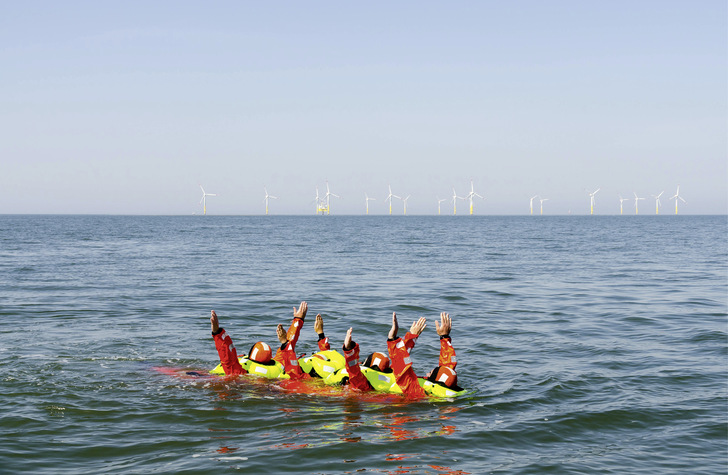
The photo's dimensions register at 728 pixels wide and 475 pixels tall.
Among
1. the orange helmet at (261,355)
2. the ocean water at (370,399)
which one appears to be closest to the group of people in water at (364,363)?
the orange helmet at (261,355)

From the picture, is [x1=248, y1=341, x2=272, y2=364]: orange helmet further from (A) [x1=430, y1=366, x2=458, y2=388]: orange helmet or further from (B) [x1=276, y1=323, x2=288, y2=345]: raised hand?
(A) [x1=430, y1=366, x2=458, y2=388]: orange helmet

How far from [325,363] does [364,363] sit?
84 centimetres

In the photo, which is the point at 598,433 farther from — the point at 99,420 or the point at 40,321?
the point at 40,321

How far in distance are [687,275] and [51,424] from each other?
34.6 metres

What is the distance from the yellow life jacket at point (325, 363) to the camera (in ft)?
43.1

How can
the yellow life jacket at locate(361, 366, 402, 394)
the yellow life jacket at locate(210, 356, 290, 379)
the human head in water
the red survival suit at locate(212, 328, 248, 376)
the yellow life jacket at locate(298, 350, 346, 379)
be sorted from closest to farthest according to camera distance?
the yellow life jacket at locate(361, 366, 402, 394) → the human head in water → the red survival suit at locate(212, 328, 248, 376) → the yellow life jacket at locate(298, 350, 346, 379) → the yellow life jacket at locate(210, 356, 290, 379)

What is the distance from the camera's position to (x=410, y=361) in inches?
480

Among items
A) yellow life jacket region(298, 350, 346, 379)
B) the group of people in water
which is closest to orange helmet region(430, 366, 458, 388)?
the group of people in water

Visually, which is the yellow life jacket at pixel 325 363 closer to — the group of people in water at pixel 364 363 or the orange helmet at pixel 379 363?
the group of people in water at pixel 364 363

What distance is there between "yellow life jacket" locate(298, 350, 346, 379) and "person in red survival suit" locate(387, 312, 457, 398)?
129 cm

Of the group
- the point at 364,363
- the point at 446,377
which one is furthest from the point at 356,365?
the point at 446,377

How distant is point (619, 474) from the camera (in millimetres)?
8867

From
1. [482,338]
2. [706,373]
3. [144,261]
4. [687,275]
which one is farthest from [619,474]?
[144,261]

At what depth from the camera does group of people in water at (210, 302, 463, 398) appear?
1205cm
